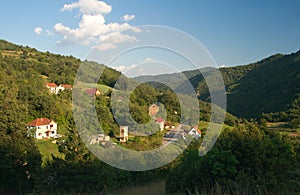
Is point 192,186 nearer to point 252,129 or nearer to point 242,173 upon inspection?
point 242,173

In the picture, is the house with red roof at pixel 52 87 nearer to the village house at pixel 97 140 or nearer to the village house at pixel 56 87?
the village house at pixel 56 87

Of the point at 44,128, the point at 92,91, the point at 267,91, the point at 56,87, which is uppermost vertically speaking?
the point at 267,91

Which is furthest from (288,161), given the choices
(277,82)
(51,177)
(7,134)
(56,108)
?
(277,82)

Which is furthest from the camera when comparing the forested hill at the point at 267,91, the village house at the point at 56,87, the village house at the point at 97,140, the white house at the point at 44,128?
the forested hill at the point at 267,91

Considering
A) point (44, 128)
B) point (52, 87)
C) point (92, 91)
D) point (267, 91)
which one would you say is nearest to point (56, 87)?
point (52, 87)

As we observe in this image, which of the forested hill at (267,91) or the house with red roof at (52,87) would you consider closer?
the house with red roof at (52,87)

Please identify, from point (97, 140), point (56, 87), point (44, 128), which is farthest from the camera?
point (56, 87)

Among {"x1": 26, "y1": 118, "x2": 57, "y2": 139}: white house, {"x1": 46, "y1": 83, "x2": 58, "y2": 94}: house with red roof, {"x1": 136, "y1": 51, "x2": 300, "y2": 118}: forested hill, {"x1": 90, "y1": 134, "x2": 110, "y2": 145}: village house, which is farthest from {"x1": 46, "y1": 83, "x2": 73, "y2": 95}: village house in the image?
{"x1": 90, "y1": 134, "x2": 110, "y2": 145}: village house

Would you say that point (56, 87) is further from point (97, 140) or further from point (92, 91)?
point (97, 140)

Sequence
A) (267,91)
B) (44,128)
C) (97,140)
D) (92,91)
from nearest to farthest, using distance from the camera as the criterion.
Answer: (97,140) → (92,91) → (44,128) → (267,91)

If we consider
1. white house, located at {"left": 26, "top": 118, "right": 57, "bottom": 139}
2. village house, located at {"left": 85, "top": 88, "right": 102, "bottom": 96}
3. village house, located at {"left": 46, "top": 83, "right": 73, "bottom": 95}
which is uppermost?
village house, located at {"left": 46, "top": 83, "right": 73, "bottom": 95}

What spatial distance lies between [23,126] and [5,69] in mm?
42009

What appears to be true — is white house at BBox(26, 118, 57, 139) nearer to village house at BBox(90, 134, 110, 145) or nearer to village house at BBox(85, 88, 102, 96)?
village house at BBox(85, 88, 102, 96)

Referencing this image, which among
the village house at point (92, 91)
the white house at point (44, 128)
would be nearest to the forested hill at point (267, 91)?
the white house at point (44, 128)
